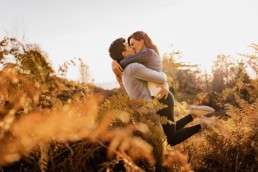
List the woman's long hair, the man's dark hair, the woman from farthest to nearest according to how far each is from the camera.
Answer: the woman's long hair < the man's dark hair < the woman

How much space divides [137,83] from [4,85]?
239 cm

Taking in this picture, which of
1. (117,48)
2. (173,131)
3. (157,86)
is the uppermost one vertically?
(117,48)

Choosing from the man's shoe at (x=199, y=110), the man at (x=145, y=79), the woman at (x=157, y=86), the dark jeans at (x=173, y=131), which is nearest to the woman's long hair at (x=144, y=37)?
the woman at (x=157, y=86)

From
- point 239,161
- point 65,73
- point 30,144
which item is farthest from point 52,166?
point 239,161

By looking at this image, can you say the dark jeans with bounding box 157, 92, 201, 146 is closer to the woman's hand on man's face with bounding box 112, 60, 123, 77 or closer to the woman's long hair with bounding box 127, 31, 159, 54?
the woman's hand on man's face with bounding box 112, 60, 123, 77

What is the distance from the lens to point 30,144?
1.38 metres

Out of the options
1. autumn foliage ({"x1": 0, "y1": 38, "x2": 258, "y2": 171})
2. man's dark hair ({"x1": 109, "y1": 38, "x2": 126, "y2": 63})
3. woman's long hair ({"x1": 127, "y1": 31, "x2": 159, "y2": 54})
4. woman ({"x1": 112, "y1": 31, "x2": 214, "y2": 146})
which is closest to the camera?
autumn foliage ({"x1": 0, "y1": 38, "x2": 258, "y2": 171})

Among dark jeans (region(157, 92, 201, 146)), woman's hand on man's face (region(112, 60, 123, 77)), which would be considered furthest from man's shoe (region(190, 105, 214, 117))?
woman's hand on man's face (region(112, 60, 123, 77))

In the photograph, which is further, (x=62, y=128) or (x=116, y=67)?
(x=116, y=67)

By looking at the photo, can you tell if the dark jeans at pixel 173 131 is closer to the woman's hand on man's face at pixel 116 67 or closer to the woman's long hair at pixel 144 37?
the woman's hand on man's face at pixel 116 67

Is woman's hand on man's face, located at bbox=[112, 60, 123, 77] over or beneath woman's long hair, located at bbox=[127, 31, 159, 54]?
beneath

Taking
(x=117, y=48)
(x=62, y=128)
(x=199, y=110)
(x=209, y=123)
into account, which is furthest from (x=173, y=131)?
(x=62, y=128)

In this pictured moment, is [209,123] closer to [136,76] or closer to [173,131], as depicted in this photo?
[173,131]

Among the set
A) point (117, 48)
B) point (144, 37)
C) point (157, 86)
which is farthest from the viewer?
point (144, 37)
